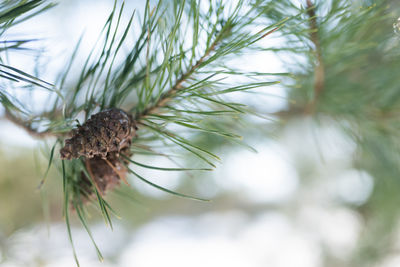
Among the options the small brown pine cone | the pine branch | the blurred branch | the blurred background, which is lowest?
the blurred background

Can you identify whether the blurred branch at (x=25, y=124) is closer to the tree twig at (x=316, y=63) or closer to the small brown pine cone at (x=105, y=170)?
the small brown pine cone at (x=105, y=170)

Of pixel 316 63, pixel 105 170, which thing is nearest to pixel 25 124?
pixel 105 170

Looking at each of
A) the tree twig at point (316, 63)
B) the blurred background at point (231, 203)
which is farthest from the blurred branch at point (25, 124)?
the tree twig at point (316, 63)

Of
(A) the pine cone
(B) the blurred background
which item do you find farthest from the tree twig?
(A) the pine cone

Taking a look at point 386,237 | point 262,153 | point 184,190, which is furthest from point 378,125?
point 184,190

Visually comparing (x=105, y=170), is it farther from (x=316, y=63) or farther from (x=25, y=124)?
(x=316, y=63)

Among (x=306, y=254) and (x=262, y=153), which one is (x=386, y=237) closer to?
(x=262, y=153)

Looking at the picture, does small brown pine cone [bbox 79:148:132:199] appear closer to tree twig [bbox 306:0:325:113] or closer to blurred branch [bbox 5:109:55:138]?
blurred branch [bbox 5:109:55:138]
